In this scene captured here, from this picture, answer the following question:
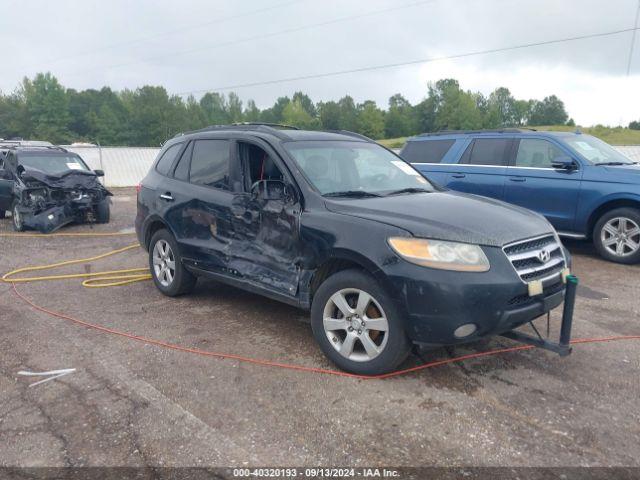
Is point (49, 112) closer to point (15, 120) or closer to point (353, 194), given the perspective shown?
point (15, 120)

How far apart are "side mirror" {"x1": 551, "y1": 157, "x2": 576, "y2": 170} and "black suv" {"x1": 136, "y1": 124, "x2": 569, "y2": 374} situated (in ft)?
11.1

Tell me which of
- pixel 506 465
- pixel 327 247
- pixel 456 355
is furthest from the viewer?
pixel 456 355

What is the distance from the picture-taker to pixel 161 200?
553 centimetres

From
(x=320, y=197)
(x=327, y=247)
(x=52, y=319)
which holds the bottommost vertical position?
(x=52, y=319)

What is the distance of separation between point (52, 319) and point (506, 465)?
4296 mm

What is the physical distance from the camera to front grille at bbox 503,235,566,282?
339 centimetres

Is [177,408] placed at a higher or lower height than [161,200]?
lower

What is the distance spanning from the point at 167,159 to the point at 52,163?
7.31 meters

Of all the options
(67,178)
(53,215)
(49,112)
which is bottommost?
(53,215)

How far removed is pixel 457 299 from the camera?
3.18 m

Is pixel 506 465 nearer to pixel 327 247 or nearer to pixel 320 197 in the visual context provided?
pixel 327 247

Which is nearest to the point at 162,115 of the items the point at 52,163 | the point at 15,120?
the point at 15,120

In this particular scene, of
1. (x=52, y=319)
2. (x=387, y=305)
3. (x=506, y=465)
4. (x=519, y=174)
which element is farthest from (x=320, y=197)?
(x=519, y=174)

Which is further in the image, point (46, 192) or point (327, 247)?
point (46, 192)
